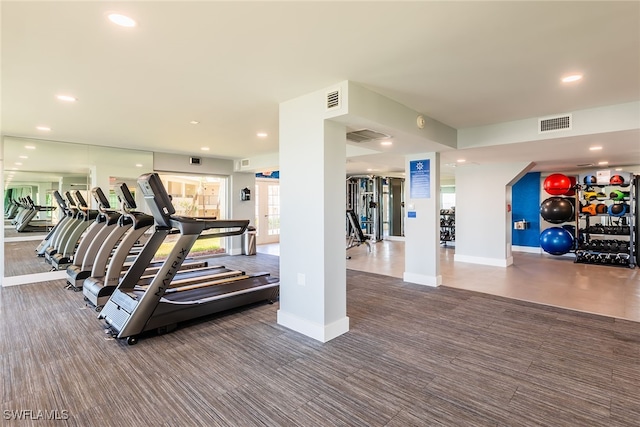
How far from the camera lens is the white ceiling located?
1.97m

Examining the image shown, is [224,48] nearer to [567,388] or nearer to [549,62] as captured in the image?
[549,62]

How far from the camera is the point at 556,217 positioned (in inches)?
298

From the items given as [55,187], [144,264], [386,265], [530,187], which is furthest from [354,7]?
[530,187]

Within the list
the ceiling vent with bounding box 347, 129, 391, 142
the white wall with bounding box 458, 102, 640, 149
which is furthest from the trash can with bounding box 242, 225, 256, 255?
the white wall with bounding box 458, 102, 640, 149

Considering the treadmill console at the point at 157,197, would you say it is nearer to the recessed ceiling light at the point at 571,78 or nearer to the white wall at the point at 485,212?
the recessed ceiling light at the point at 571,78

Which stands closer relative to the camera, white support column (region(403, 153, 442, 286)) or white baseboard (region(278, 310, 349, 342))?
white baseboard (region(278, 310, 349, 342))

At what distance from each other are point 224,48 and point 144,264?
266cm

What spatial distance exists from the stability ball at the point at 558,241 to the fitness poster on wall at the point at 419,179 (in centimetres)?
451

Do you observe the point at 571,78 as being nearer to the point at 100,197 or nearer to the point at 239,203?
the point at 100,197

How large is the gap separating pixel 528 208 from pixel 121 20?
1006 centimetres

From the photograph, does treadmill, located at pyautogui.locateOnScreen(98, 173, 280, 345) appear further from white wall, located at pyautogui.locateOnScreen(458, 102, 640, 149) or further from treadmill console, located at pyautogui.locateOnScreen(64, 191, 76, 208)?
white wall, located at pyautogui.locateOnScreen(458, 102, 640, 149)

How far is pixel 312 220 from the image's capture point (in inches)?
129

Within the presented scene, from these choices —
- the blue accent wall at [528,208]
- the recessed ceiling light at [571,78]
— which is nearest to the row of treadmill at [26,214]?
the recessed ceiling light at [571,78]

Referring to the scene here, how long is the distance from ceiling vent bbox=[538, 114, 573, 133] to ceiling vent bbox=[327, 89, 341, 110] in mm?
3004
